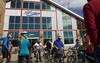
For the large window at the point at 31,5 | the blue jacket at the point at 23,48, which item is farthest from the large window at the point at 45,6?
the blue jacket at the point at 23,48

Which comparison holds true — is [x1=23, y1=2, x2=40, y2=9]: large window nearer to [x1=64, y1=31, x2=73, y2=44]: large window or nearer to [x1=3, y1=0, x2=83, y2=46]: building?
[x1=3, y1=0, x2=83, y2=46]: building

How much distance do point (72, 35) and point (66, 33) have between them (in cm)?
150

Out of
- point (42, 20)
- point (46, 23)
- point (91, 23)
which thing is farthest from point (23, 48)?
point (42, 20)

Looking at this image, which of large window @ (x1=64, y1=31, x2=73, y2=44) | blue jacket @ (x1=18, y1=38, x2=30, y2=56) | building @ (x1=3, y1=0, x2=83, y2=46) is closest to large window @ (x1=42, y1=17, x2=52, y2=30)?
building @ (x1=3, y1=0, x2=83, y2=46)

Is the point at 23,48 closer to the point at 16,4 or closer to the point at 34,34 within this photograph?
the point at 34,34

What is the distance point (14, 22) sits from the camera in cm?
2020

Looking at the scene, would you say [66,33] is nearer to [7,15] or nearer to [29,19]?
[29,19]

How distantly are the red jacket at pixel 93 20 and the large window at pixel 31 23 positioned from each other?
19.7 metres

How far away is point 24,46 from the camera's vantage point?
3400 mm

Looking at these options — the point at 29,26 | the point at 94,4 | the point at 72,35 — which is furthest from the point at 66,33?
the point at 94,4

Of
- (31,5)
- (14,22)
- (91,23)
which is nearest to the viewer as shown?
(91,23)

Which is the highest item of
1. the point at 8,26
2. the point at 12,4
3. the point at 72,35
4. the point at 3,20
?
the point at 12,4

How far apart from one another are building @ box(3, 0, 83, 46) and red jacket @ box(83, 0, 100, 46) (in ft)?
64.2

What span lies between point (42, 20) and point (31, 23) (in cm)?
254
